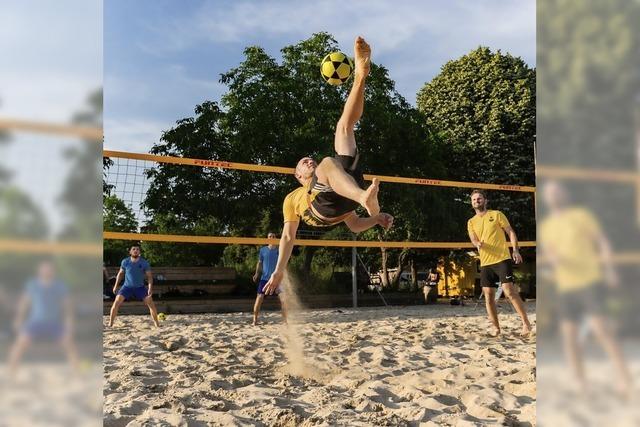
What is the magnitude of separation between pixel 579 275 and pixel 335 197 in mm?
2946

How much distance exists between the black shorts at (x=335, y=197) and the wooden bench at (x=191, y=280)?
7.75m

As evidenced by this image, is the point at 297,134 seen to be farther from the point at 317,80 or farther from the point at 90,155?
the point at 90,155

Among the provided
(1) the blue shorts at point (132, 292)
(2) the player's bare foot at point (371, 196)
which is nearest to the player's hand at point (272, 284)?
(2) the player's bare foot at point (371, 196)

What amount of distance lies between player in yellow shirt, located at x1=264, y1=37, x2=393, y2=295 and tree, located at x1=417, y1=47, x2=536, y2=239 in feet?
39.7

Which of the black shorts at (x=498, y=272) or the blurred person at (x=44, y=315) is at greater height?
the blurred person at (x=44, y=315)

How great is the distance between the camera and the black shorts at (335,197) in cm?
353

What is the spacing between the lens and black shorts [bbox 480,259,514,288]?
5.67 metres

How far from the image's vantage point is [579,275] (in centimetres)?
63

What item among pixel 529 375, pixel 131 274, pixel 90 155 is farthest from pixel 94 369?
pixel 131 274

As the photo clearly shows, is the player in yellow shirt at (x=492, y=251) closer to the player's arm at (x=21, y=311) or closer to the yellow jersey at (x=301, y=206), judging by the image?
the yellow jersey at (x=301, y=206)

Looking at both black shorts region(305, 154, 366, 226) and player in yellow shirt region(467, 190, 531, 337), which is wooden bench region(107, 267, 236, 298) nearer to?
player in yellow shirt region(467, 190, 531, 337)

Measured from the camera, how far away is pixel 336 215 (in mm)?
3746

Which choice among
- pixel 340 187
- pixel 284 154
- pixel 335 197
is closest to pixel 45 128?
pixel 340 187

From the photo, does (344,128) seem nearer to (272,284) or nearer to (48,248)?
(272,284)
